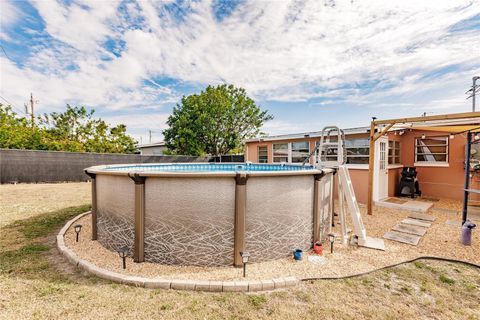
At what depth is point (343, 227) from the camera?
4852 millimetres

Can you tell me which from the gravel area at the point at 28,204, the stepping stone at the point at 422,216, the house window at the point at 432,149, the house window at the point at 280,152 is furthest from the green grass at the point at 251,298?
the house window at the point at 280,152

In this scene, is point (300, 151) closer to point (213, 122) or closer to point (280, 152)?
point (280, 152)

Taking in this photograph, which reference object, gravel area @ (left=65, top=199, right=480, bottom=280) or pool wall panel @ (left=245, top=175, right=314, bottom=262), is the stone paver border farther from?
pool wall panel @ (left=245, top=175, right=314, bottom=262)

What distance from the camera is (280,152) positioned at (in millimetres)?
12172

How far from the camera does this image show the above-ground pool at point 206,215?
3506 mm

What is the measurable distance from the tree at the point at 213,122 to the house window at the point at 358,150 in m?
12.6

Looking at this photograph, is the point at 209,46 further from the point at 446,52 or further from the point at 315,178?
the point at 446,52

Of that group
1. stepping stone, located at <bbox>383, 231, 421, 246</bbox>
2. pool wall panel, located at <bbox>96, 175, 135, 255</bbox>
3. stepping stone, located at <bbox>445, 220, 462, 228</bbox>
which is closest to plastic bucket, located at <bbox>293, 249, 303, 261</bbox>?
stepping stone, located at <bbox>383, 231, 421, 246</bbox>

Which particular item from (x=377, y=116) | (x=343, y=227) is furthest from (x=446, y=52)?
(x=343, y=227)

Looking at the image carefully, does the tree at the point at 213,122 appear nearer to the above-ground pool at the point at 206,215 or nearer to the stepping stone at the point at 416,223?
the stepping stone at the point at 416,223

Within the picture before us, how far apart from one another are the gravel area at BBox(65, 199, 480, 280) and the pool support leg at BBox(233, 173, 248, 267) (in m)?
0.25

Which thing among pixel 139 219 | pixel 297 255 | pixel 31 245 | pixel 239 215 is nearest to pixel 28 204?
pixel 31 245

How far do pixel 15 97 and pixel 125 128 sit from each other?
39.9ft

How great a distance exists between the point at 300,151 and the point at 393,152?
13.0 ft
